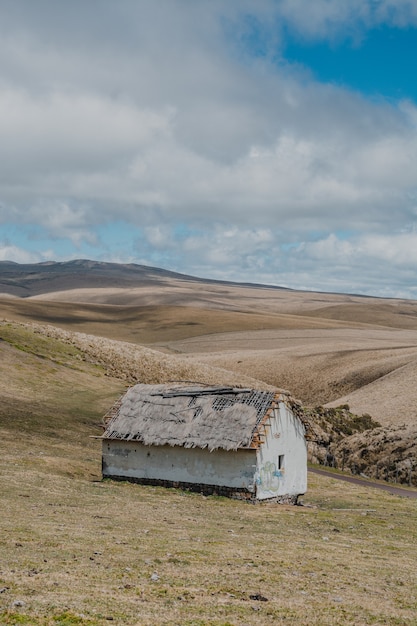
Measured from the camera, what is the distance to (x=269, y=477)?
37.2 m

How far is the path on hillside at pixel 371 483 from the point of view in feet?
152

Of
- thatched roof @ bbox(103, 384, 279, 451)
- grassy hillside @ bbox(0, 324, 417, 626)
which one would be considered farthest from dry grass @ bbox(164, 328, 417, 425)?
grassy hillside @ bbox(0, 324, 417, 626)

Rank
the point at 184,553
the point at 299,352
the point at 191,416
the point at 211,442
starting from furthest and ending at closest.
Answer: the point at 299,352, the point at 191,416, the point at 211,442, the point at 184,553

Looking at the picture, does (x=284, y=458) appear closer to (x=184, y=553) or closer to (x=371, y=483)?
(x=371, y=483)

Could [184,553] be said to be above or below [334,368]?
below

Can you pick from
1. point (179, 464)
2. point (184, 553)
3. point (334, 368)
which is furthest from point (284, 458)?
point (334, 368)

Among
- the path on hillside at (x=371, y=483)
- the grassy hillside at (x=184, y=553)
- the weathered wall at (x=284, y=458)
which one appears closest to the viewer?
the grassy hillside at (x=184, y=553)

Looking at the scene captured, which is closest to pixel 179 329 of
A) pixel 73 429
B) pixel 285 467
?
pixel 73 429

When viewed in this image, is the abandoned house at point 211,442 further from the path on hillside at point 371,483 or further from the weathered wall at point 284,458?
the path on hillside at point 371,483

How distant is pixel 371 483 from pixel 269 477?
52.3 ft

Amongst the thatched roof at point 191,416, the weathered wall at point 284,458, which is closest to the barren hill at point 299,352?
the weathered wall at point 284,458

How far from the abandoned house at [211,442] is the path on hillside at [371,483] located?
907 cm

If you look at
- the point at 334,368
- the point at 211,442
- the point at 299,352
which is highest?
the point at 299,352

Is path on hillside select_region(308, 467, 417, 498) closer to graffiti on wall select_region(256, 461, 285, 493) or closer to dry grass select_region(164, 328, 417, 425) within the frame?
graffiti on wall select_region(256, 461, 285, 493)
